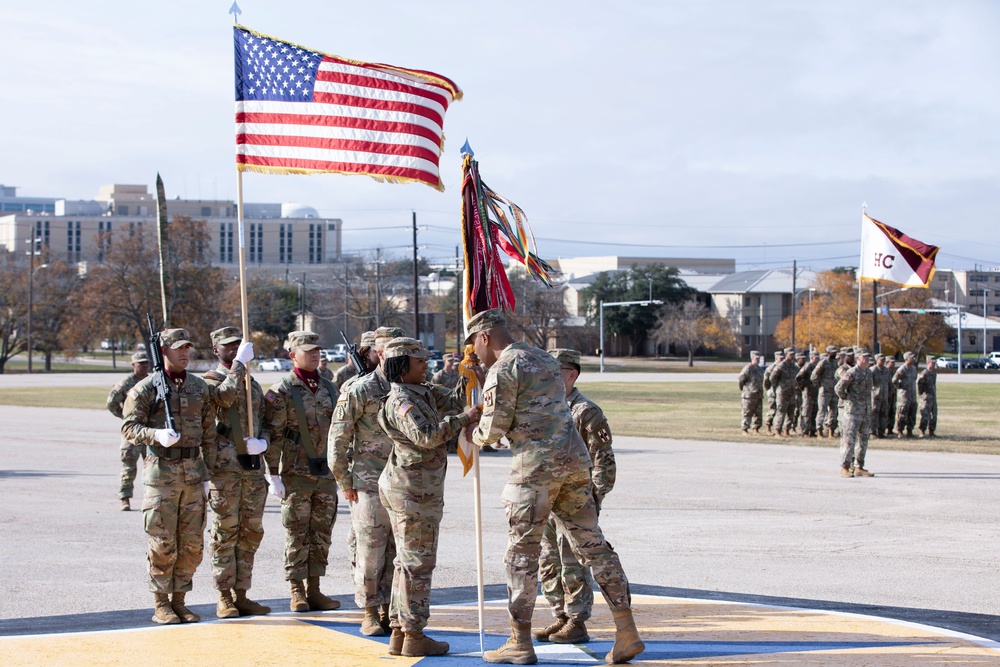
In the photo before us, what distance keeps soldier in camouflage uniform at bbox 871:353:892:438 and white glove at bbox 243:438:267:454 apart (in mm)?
18977

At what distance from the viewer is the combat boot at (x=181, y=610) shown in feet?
25.8

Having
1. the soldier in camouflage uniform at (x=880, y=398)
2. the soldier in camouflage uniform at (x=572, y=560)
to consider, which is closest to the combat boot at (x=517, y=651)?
the soldier in camouflage uniform at (x=572, y=560)

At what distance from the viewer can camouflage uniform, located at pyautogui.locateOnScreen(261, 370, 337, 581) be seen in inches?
327

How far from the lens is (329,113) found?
910 cm

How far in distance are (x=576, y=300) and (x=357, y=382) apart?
329 ft

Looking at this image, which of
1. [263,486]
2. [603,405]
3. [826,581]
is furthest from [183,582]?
[603,405]

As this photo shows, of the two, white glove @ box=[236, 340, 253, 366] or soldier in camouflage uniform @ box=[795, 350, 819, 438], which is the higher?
white glove @ box=[236, 340, 253, 366]

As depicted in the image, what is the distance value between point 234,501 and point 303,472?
0.54 m

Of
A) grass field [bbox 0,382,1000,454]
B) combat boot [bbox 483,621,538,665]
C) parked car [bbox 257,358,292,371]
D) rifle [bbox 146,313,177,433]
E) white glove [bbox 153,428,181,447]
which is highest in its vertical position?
rifle [bbox 146,313,177,433]

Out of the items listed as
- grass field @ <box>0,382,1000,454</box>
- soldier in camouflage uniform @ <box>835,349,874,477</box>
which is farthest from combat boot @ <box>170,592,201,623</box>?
grass field @ <box>0,382,1000,454</box>

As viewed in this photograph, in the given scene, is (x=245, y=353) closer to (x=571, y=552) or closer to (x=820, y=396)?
(x=571, y=552)

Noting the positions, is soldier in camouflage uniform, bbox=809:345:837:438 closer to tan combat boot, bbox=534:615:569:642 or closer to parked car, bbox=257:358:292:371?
tan combat boot, bbox=534:615:569:642

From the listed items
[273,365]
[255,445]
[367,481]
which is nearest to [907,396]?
[255,445]

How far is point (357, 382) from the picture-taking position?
762 centimetres
